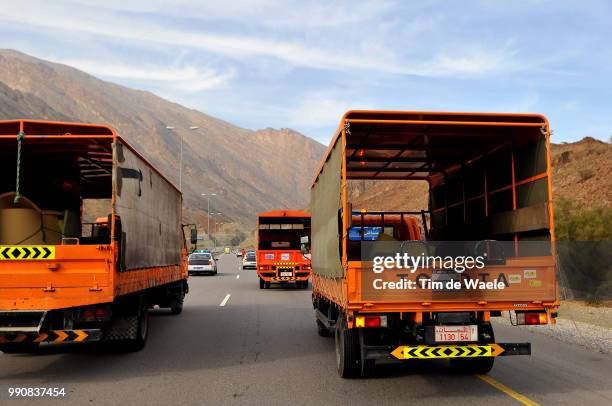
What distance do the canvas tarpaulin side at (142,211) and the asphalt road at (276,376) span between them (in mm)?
1503

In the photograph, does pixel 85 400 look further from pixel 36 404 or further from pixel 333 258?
pixel 333 258

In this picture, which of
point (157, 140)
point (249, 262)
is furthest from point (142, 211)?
point (157, 140)

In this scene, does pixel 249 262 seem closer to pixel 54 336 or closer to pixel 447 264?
pixel 54 336

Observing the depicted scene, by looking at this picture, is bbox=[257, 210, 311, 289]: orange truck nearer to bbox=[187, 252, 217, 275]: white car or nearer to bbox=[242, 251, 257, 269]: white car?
bbox=[187, 252, 217, 275]: white car

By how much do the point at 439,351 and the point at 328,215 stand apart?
7.81ft

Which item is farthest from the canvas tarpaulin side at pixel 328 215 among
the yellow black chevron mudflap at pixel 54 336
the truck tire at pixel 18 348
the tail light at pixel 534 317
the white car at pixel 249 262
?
the white car at pixel 249 262

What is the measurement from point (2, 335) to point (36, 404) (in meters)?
1.32

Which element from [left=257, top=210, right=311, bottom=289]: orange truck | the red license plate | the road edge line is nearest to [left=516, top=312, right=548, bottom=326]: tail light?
the red license plate

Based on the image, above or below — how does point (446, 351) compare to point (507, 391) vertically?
above

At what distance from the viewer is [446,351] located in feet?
22.4

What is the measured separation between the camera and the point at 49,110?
395 feet

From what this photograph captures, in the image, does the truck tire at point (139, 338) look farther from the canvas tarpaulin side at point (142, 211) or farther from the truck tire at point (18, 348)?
the truck tire at point (18, 348)

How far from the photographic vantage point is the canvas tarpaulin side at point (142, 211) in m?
8.60

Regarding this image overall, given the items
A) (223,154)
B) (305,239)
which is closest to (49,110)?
(223,154)
